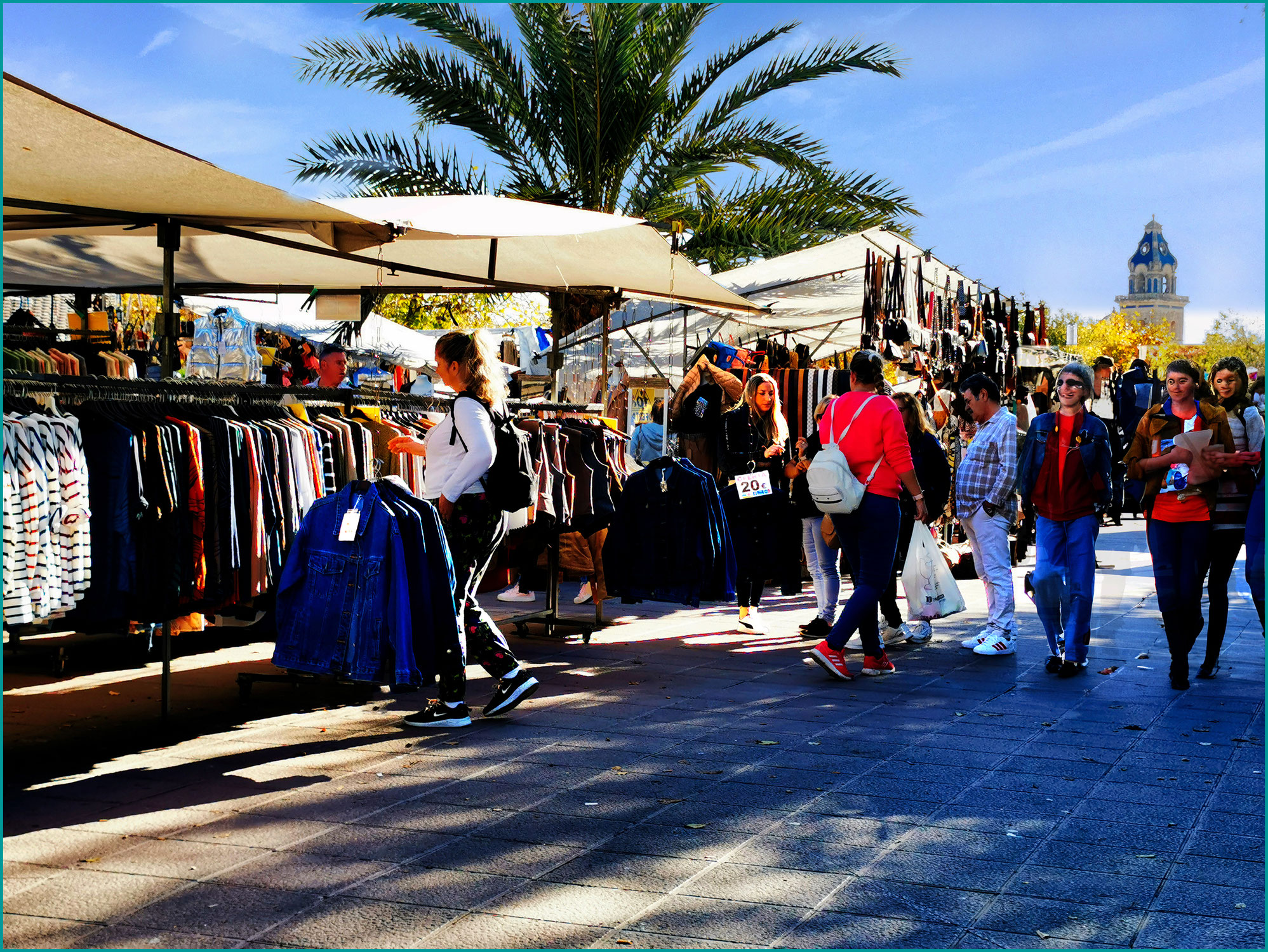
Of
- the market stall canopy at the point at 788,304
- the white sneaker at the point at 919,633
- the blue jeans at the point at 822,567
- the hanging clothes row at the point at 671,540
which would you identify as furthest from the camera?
the market stall canopy at the point at 788,304

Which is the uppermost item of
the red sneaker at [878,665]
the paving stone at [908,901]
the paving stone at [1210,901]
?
the red sneaker at [878,665]

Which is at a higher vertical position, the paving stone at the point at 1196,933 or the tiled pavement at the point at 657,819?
the tiled pavement at the point at 657,819

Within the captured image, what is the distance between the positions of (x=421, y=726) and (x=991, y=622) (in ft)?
14.7

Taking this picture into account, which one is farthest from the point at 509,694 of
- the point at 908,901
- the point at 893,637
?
the point at 893,637

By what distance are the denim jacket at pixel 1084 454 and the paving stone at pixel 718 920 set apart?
4.83m

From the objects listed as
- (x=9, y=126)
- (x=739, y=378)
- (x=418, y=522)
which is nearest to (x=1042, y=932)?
(x=418, y=522)

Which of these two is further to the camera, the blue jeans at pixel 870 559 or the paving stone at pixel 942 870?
the blue jeans at pixel 870 559

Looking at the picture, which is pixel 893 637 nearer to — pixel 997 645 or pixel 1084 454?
pixel 997 645

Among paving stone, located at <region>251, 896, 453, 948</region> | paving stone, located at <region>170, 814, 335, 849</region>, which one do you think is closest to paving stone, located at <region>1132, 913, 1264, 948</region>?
paving stone, located at <region>251, 896, 453, 948</region>

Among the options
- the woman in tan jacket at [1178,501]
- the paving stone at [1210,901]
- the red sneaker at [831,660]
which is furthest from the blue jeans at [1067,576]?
the paving stone at [1210,901]

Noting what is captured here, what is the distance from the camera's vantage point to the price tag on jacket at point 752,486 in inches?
351

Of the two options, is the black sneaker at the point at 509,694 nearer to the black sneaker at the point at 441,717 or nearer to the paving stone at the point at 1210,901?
the black sneaker at the point at 441,717

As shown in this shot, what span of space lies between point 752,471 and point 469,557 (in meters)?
3.85

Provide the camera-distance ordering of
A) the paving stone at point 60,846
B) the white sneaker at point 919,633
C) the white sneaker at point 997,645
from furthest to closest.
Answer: the white sneaker at point 919,633
the white sneaker at point 997,645
the paving stone at point 60,846
